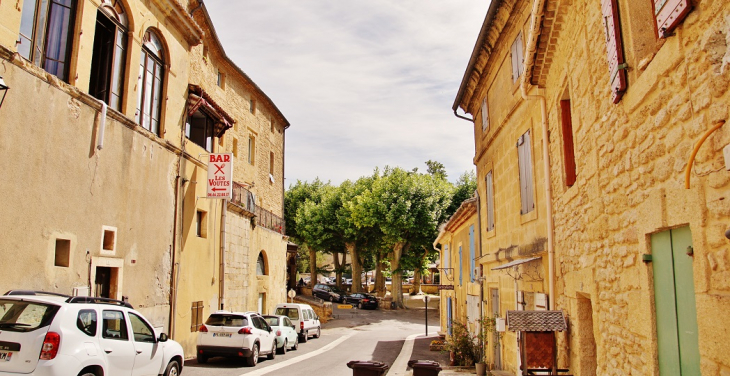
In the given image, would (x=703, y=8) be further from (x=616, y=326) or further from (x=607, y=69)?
(x=616, y=326)

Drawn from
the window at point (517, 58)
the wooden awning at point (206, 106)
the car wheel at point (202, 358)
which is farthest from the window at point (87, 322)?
the wooden awning at point (206, 106)

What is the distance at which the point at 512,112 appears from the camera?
11.0 metres

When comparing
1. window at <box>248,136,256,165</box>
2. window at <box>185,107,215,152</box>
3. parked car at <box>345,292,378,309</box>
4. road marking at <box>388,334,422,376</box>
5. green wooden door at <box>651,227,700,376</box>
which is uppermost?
window at <box>248,136,256,165</box>

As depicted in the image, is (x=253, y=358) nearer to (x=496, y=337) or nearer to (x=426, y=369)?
(x=496, y=337)

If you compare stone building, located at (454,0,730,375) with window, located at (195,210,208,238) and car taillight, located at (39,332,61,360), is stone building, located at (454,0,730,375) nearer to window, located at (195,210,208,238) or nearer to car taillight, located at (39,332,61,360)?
car taillight, located at (39,332,61,360)

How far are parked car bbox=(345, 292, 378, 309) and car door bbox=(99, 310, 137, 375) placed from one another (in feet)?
114

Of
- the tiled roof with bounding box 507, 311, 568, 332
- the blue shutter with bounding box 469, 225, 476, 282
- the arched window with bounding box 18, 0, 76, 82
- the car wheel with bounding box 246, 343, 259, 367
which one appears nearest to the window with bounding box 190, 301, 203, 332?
the car wheel with bounding box 246, 343, 259, 367

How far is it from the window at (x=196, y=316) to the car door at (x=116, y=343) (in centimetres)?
820

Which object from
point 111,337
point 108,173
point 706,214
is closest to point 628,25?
point 706,214

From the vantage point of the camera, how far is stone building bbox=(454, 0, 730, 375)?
3100mm

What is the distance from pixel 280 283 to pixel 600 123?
24.1 m

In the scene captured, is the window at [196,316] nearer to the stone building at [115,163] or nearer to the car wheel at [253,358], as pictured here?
the stone building at [115,163]

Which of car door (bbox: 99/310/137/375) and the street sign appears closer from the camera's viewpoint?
car door (bbox: 99/310/137/375)

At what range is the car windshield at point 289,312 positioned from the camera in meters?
23.5
